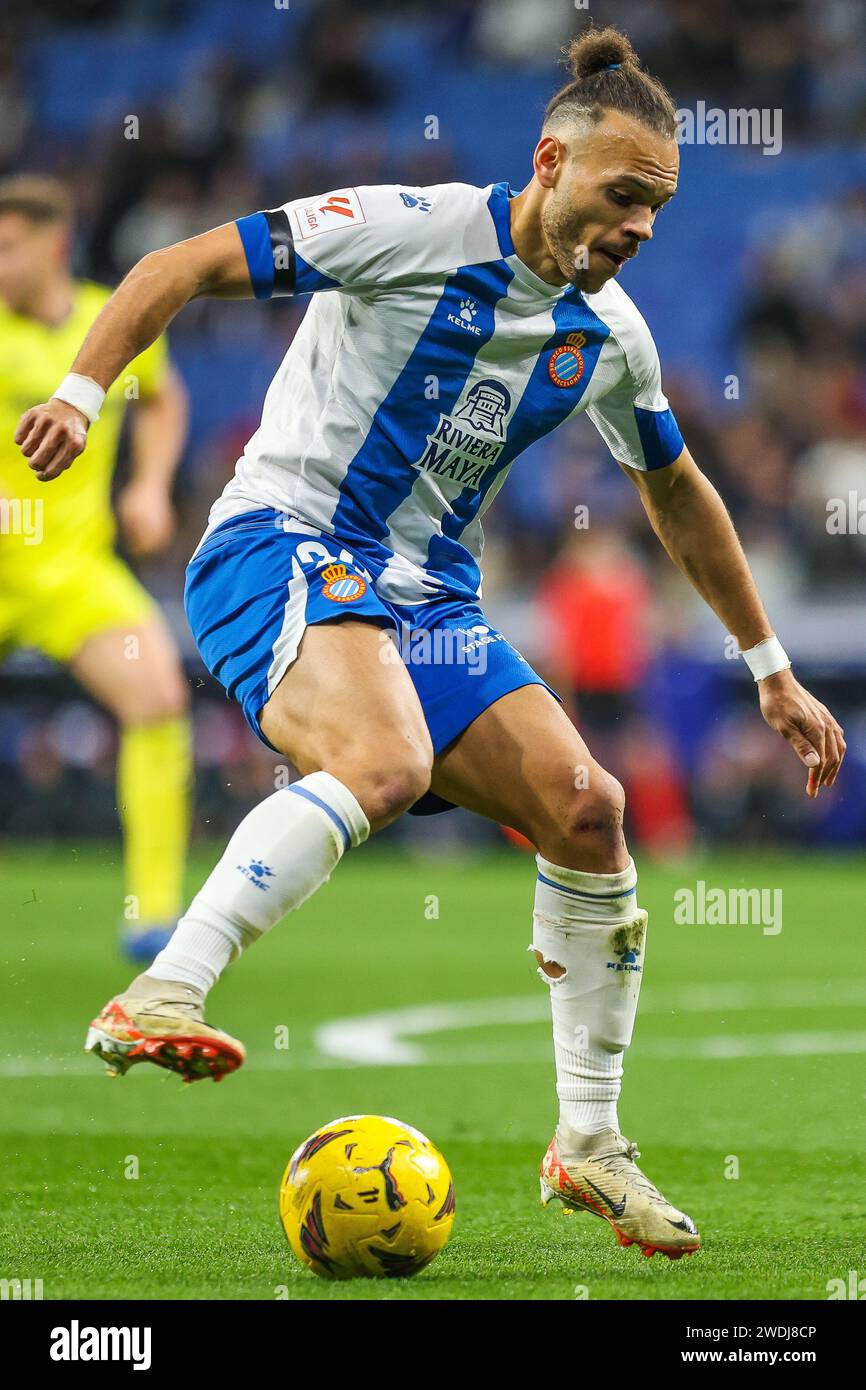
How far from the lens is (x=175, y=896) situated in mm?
7445

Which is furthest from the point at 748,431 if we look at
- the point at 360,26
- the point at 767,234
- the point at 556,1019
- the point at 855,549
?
the point at 556,1019

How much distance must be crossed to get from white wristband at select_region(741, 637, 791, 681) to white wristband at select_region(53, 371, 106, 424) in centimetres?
171

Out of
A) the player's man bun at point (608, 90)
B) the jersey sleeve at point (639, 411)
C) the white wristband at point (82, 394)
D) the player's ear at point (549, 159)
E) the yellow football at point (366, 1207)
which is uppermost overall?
the player's man bun at point (608, 90)

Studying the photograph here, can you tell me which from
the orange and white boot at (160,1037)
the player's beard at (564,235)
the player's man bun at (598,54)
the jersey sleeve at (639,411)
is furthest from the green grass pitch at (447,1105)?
the player's man bun at (598,54)

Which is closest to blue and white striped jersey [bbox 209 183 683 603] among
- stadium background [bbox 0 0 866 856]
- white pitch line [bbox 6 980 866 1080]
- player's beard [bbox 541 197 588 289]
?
player's beard [bbox 541 197 588 289]

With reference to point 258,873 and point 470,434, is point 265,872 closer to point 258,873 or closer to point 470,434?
point 258,873

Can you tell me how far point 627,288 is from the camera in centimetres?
1638

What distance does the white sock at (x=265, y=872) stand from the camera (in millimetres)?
3287

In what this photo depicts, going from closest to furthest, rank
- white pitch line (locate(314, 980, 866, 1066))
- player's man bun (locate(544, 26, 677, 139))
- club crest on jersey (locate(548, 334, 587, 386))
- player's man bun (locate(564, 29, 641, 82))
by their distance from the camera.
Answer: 1. player's man bun (locate(544, 26, 677, 139))
2. player's man bun (locate(564, 29, 641, 82))
3. club crest on jersey (locate(548, 334, 587, 386))
4. white pitch line (locate(314, 980, 866, 1066))

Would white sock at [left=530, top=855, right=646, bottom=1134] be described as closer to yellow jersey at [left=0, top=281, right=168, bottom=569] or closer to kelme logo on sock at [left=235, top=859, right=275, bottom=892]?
kelme logo on sock at [left=235, top=859, right=275, bottom=892]

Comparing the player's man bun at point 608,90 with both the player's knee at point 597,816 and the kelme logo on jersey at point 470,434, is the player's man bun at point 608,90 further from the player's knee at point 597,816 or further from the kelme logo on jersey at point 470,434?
the player's knee at point 597,816

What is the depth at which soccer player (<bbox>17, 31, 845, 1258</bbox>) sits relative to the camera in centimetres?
367

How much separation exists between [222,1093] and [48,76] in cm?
1489

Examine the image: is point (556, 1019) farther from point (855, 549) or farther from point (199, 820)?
point (855, 549)
